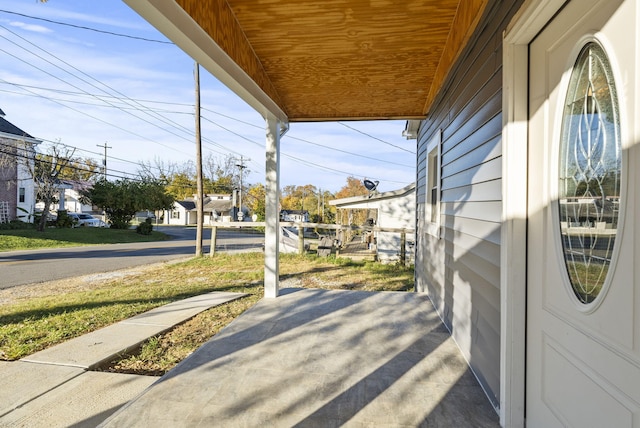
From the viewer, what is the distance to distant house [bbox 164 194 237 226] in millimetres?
41716

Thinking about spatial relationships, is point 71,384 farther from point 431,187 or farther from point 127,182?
point 127,182

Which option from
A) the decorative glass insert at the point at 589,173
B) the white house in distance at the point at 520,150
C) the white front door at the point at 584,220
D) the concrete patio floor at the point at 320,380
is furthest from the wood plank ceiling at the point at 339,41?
the concrete patio floor at the point at 320,380

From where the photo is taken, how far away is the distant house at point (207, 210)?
4172 cm

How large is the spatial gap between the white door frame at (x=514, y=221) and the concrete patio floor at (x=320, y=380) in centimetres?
Result: 31

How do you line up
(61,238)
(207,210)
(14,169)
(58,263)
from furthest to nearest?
(207,210)
(14,169)
(61,238)
(58,263)

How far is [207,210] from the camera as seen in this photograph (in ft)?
137

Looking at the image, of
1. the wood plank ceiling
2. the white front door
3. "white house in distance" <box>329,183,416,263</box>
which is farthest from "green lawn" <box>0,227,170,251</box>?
the white front door

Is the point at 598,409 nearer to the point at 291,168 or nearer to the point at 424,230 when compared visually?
the point at 424,230

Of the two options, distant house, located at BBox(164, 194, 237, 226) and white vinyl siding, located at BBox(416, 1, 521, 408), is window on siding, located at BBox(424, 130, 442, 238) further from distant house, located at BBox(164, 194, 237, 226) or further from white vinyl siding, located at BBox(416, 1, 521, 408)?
distant house, located at BBox(164, 194, 237, 226)

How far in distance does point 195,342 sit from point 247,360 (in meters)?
1.16

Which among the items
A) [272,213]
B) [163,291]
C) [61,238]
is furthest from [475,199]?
[61,238]

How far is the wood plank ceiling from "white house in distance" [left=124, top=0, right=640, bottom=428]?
0.6 inches

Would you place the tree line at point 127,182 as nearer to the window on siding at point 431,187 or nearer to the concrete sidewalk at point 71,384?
the window on siding at point 431,187

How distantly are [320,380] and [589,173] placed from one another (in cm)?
194
